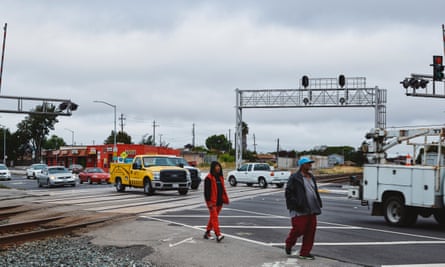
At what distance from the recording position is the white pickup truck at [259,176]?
123 ft

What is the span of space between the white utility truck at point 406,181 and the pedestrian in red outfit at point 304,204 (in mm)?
5934

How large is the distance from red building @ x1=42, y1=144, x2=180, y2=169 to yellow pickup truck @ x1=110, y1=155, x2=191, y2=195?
38.4 metres

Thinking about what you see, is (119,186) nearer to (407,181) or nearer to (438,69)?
(438,69)

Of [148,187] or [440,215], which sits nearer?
[440,215]

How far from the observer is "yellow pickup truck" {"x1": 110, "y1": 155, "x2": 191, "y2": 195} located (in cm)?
2703

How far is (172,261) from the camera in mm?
9711

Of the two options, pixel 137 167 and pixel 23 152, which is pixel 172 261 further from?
pixel 23 152

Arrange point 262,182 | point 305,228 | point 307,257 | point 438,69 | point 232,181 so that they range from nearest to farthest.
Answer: point 305,228 → point 307,257 → point 438,69 → point 262,182 → point 232,181

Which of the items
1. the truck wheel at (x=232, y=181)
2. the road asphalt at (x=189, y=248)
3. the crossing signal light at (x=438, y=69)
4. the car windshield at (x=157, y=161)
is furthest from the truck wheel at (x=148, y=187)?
the crossing signal light at (x=438, y=69)

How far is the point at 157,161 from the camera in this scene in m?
28.8

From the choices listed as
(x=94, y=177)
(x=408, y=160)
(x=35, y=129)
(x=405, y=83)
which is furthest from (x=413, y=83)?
(x=35, y=129)

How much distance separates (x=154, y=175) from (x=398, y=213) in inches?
559

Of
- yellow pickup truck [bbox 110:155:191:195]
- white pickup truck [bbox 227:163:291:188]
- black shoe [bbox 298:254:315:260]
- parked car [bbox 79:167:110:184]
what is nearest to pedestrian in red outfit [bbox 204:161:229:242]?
black shoe [bbox 298:254:315:260]

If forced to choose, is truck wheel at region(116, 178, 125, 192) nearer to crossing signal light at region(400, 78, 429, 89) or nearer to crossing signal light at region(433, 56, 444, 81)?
crossing signal light at region(400, 78, 429, 89)
